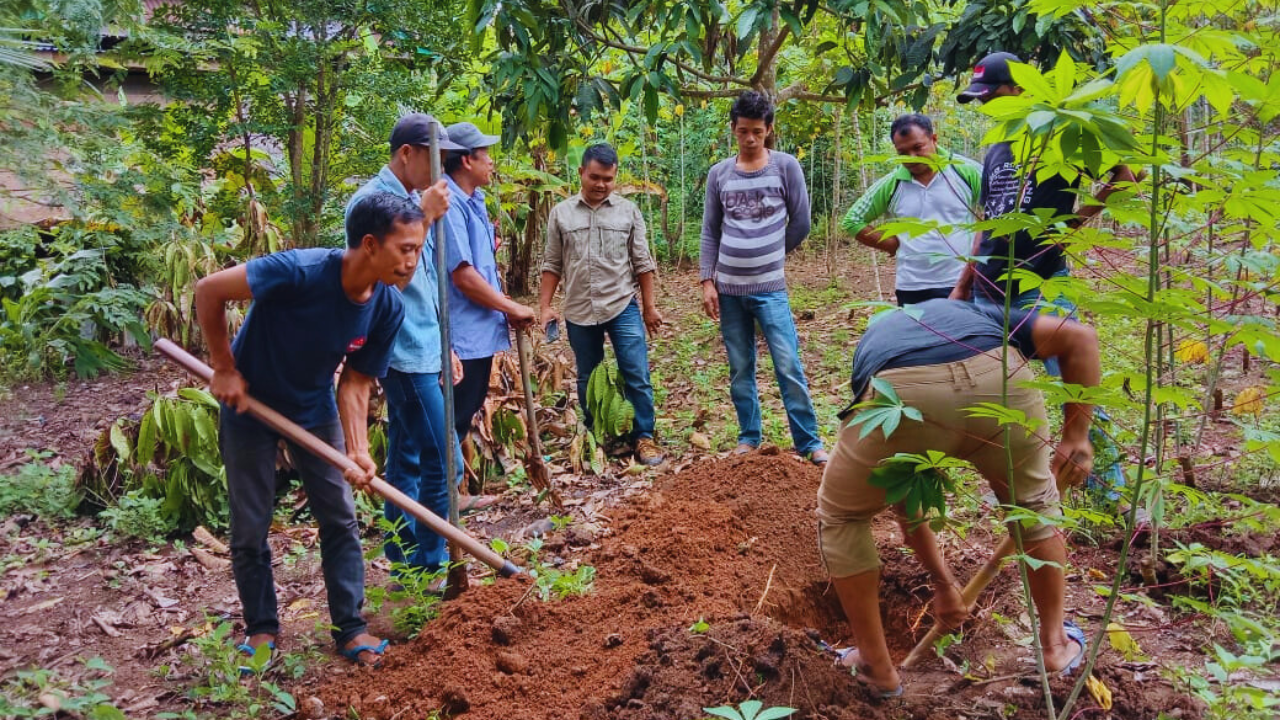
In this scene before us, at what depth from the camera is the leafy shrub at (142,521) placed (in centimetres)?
475

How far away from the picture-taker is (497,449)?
5535 mm

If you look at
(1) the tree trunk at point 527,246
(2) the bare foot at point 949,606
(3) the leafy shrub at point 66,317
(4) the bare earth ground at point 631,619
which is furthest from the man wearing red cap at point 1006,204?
(1) the tree trunk at point 527,246

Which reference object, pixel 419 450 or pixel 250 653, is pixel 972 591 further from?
pixel 250 653

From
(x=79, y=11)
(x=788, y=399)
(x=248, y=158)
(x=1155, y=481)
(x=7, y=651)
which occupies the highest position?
(x=79, y=11)

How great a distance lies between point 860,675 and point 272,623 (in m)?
2.10

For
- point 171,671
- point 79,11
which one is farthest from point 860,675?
point 79,11

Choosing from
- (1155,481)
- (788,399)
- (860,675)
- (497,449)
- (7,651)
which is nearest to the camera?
(1155,481)

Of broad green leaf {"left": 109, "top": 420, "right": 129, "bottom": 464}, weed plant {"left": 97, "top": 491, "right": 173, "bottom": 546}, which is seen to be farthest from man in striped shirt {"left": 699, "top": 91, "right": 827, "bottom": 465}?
broad green leaf {"left": 109, "top": 420, "right": 129, "bottom": 464}

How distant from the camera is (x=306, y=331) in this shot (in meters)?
3.11

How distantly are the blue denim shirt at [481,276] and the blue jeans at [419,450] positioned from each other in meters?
0.49

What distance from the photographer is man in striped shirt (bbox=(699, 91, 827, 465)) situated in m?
5.05

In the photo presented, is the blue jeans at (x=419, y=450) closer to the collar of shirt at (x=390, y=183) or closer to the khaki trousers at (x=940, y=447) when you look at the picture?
the collar of shirt at (x=390, y=183)

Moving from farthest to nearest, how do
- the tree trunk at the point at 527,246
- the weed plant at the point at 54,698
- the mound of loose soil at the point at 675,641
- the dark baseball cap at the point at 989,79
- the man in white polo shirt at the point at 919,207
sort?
the tree trunk at the point at 527,246
the man in white polo shirt at the point at 919,207
the dark baseball cap at the point at 989,79
the mound of loose soil at the point at 675,641
the weed plant at the point at 54,698

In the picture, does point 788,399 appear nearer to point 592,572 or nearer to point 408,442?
point 592,572
